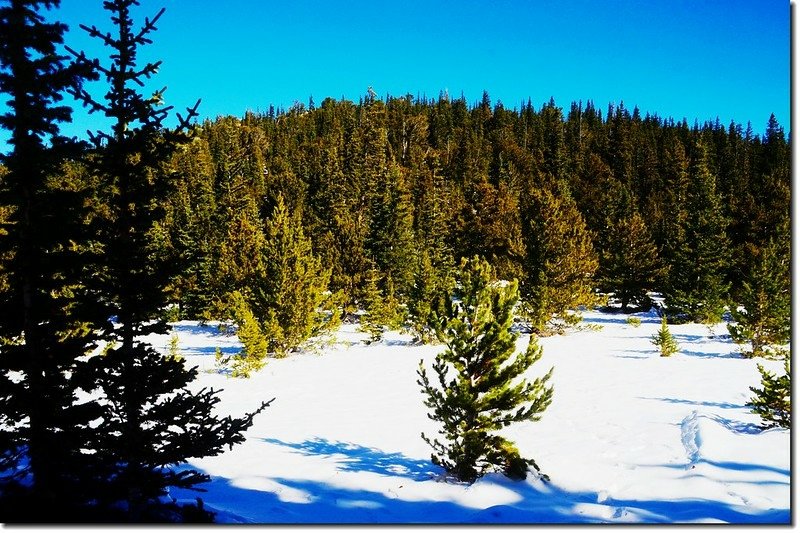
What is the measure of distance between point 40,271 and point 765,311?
77.6 ft

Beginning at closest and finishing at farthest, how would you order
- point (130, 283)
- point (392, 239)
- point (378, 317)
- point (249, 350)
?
1. point (130, 283)
2. point (249, 350)
3. point (378, 317)
4. point (392, 239)

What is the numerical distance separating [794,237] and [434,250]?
3138cm

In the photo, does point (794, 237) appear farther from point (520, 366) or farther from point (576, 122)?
point (576, 122)

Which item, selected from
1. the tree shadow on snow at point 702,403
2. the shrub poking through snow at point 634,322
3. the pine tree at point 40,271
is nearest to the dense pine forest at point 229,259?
the pine tree at point 40,271

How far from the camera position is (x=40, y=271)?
554cm

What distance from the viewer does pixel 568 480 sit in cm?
859

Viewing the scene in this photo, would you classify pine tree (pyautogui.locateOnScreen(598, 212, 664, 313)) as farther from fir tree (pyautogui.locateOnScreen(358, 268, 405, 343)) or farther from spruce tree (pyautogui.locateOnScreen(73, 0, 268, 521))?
spruce tree (pyautogui.locateOnScreen(73, 0, 268, 521))

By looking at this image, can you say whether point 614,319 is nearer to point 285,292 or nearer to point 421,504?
point 285,292

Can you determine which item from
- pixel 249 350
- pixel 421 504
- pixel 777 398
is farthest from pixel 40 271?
pixel 777 398

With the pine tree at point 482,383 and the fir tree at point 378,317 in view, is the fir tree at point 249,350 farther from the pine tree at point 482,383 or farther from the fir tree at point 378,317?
the pine tree at point 482,383

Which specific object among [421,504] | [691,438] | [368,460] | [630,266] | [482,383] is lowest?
[368,460]

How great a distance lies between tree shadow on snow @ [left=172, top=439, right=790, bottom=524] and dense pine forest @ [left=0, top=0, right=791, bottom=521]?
2.82ft

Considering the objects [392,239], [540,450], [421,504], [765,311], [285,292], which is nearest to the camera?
[421,504]

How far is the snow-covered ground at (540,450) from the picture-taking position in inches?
278
